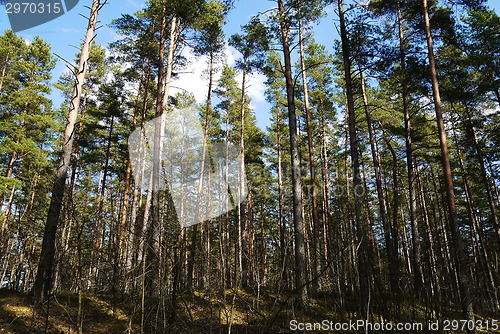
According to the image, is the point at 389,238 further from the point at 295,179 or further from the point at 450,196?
the point at 450,196

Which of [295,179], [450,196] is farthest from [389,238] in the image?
[450,196]

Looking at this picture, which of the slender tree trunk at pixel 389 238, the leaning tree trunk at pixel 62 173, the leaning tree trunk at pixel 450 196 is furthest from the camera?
the leaning tree trunk at pixel 450 196

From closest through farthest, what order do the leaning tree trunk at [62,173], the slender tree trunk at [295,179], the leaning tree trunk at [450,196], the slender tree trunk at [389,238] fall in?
the slender tree trunk at [389,238] → the leaning tree trunk at [62,173] → the leaning tree trunk at [450,196] → the slender tree trunk at [295,179]

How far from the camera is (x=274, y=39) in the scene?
9797 mm

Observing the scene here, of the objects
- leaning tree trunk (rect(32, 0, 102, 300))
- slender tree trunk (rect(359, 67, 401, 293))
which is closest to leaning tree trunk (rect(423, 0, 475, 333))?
slender tree trunk (rect(359, 67, 401, 293))

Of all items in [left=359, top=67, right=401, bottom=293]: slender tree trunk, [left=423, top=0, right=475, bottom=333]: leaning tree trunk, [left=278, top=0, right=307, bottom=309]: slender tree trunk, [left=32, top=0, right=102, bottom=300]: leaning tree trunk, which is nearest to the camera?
[left=359, top=67, right=401, bottom=293]: slender tree trunk

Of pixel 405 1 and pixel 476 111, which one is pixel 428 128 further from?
pixel 405 1

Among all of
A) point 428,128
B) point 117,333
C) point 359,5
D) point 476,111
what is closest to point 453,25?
point 359,5

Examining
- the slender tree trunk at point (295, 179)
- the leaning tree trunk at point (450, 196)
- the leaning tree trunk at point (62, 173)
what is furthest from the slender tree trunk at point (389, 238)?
the leaning tree trunk at point (62, 173)

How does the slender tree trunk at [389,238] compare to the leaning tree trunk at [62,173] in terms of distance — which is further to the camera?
the leaning tree trunk at [62,173]

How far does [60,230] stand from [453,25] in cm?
1227

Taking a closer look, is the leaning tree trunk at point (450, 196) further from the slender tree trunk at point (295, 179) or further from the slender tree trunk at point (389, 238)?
the slender tree trunk at point (295, 179)

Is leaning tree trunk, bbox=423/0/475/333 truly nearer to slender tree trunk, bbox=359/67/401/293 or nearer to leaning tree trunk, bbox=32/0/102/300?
slender tree trunk, bbox=359/67/401/293

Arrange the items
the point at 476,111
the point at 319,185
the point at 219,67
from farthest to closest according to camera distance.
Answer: the point at 319,185
the point at 219,67
the point at 476,111
